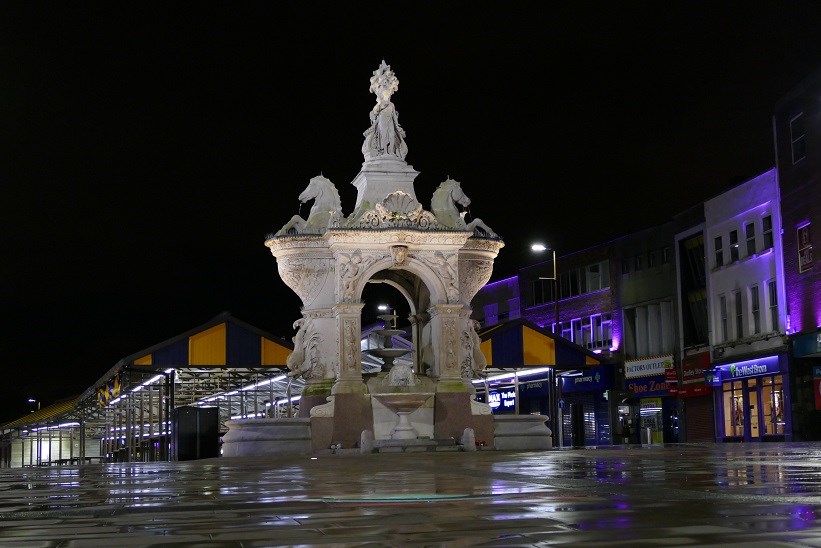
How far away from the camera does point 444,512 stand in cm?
732

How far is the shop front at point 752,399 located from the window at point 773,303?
1.42 meters

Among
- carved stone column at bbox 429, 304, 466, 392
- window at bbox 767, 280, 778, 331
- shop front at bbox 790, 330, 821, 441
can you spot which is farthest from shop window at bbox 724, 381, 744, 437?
carved stone column at bbox 429, 304, 466, 392

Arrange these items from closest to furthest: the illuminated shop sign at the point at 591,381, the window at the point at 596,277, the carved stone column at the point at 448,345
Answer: the carved stone column at the point at 448,345 < the illuminated shop sign at the point at 591,381 < the window at the point at 596,277

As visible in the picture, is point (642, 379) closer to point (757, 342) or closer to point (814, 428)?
point (757, 342)

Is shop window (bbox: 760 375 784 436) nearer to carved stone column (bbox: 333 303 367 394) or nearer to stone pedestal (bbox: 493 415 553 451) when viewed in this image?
stone pedestal (bbox: 493 415 553 451)

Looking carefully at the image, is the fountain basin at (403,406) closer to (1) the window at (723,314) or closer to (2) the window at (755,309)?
(2) the window at (755,309)

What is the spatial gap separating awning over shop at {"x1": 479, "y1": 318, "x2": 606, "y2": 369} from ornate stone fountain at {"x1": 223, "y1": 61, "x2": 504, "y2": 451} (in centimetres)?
1364

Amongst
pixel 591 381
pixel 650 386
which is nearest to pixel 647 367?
Answer: pixel 650 386

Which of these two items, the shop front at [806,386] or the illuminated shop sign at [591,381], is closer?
the shop front at [806,386]

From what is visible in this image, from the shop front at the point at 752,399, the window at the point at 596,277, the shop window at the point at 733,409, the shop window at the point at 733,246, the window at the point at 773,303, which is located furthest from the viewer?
the window at the point at 596,277

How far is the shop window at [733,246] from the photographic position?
172 ft

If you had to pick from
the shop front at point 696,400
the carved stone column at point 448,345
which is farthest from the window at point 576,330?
the carved stone column at point 448,345

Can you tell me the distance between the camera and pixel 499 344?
45.9m

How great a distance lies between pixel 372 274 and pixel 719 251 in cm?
2841
